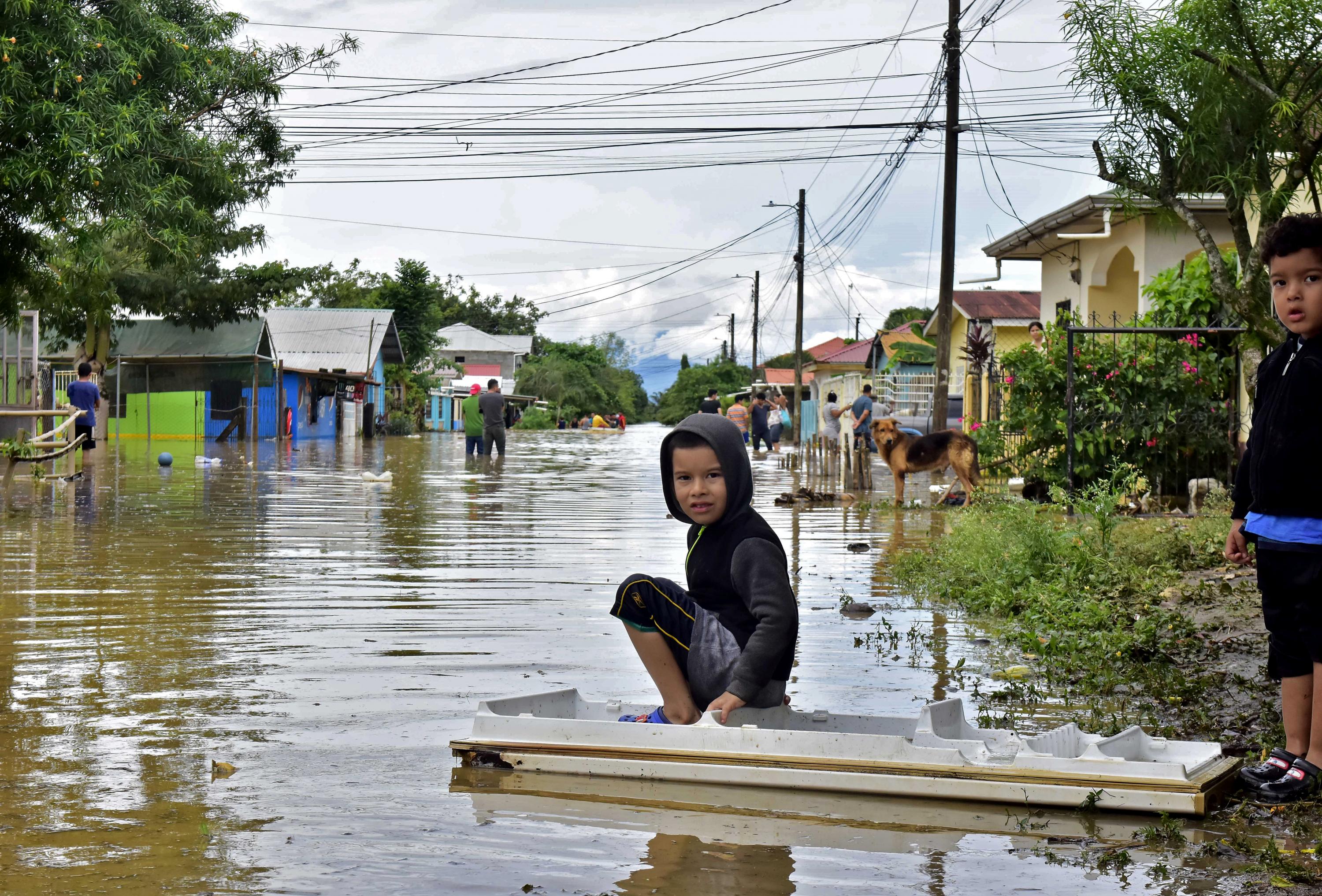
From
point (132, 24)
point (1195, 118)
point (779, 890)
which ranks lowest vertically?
point (779, 890)

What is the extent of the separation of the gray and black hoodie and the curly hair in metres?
1.84

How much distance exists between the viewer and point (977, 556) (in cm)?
920

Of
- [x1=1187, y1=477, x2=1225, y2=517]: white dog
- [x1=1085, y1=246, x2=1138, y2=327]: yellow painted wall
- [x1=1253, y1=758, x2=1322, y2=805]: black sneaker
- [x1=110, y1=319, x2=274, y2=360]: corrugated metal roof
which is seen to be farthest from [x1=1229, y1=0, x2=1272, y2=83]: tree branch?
[x1=110, y1=319, x2=274, y2=360]: corrugated metal roof

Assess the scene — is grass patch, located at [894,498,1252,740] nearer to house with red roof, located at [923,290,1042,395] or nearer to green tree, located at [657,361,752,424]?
house with red roof, located at [923,290,1042,395]

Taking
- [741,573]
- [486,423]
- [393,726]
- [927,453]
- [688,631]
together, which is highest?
[486,423]

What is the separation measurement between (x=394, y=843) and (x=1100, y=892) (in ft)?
6.37

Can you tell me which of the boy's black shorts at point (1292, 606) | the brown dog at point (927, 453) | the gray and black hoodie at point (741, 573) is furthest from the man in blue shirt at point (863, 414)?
the boy's black shorts at point (1292, 606)

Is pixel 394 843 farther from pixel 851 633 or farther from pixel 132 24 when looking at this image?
pixel 132 24

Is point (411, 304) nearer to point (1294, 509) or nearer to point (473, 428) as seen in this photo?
point (473, 428)


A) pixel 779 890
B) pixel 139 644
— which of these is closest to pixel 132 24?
pixel 139 644

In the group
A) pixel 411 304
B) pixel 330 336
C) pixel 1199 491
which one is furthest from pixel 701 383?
pixel 1199 491

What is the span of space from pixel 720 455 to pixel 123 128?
1025 centimetres

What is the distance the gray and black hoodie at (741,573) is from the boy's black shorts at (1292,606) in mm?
1553

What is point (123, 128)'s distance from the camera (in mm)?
12438
